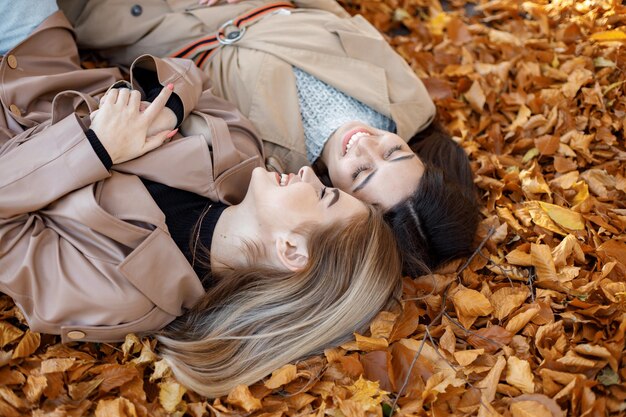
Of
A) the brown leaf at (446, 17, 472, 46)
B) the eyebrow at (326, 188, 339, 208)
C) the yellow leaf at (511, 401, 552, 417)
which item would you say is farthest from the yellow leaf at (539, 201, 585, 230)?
the brown leaf at (446, 17, 472, 46)

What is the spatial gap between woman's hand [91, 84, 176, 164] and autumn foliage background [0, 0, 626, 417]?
0.79 meters

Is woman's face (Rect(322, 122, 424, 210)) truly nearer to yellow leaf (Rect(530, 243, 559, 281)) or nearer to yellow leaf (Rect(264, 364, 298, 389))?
yellow leaf (Rect(530, 243, 559, 281))

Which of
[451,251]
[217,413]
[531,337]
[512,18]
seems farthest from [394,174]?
[512,18]

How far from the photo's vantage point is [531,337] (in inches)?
102

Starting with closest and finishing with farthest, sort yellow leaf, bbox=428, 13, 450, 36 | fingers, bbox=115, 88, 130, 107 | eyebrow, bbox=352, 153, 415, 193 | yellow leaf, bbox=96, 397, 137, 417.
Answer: yellow leaf, bbox=96, 397, 137, 417, fingers, bbox=115, 88, 130, 107, eyebrow, bbox=352, 153, 415, 193, yellow leaf, bbox=428, 13, 450, 36

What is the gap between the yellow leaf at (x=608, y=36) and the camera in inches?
153

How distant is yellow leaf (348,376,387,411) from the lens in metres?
2.30

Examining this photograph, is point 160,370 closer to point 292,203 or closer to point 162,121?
point 292,203

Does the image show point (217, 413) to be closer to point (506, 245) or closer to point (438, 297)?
point (438, 297)

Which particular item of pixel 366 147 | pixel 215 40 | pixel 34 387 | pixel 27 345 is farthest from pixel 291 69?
pixel 34 387

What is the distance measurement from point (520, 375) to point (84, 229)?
183cm

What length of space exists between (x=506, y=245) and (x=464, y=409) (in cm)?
100

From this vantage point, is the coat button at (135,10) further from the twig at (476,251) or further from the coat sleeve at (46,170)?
the twig at (476,251)

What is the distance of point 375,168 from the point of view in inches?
113
